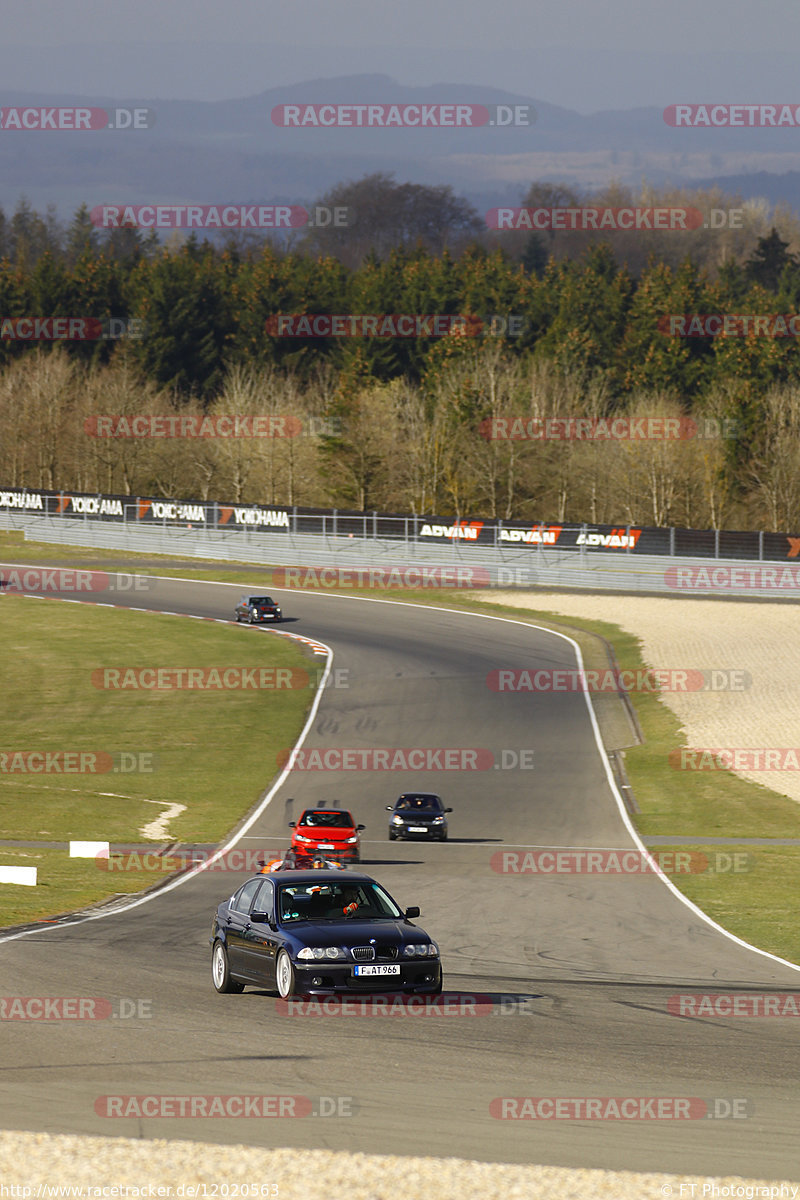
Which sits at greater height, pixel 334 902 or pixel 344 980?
pixel 334 902

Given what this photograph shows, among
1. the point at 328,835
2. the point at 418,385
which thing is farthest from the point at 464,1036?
the point at 418,385

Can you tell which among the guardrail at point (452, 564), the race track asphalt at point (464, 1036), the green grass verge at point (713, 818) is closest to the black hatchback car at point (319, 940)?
the race track asphalt at point (464, 1036)

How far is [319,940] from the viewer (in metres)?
13.1

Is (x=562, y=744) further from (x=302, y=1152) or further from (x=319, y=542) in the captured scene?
(x=319, y=542)

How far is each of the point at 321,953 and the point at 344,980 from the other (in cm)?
33

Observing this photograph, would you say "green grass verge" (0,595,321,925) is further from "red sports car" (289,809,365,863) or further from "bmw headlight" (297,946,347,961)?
"bmw headlight" (297,946,347,961)

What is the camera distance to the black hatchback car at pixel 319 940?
1292 cm

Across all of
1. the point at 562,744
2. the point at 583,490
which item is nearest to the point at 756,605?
the point at 562,744

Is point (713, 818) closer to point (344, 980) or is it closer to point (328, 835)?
point (328, 835)

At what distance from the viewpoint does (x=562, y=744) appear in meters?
39.8

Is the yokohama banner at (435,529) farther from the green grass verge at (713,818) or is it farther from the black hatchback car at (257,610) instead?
the black hatchback car at (257,610)

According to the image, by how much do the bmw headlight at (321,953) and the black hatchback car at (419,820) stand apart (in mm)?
16445

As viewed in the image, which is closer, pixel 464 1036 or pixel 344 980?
pixel 464 1036

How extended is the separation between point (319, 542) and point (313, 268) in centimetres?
7472
